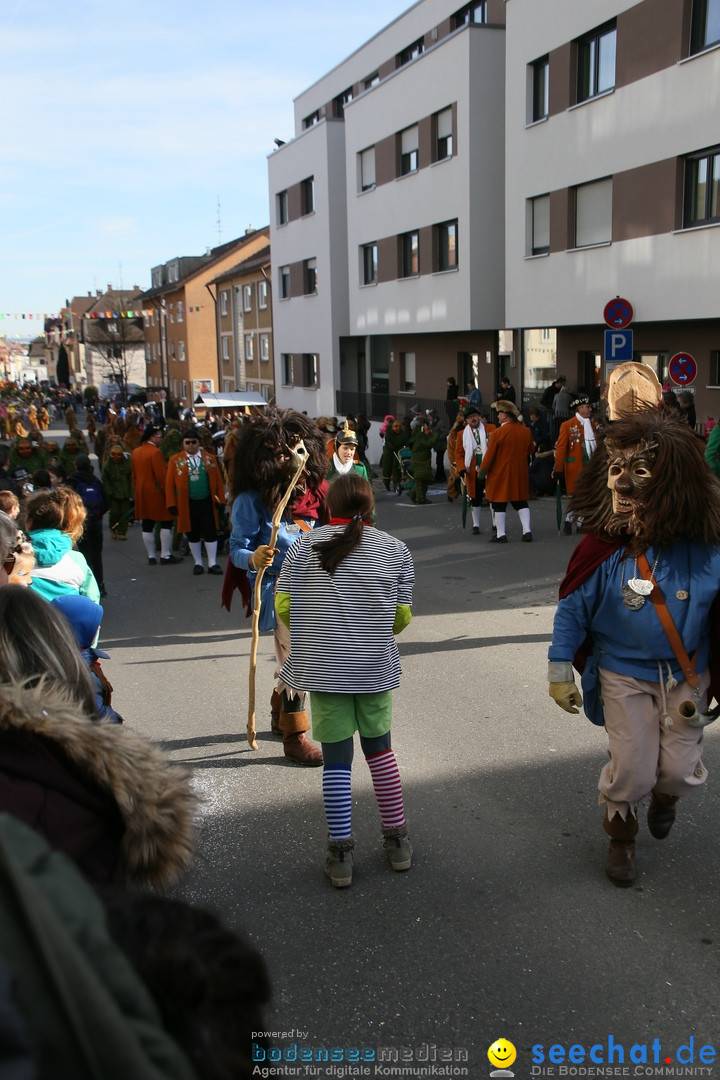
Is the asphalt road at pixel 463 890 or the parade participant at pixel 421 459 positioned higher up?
the parade participant at pixel 421 459

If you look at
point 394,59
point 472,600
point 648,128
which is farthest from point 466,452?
point 394,59

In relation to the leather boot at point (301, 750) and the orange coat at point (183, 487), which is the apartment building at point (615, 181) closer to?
the orange coat at point (183, 487)

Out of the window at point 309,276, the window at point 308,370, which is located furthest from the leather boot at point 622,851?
the window at point 308,370

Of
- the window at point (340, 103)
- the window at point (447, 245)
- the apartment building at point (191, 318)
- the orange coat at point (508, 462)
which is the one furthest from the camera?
the apartment building at point (191, 318)

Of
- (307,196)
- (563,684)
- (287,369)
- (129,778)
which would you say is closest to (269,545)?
(563,684)

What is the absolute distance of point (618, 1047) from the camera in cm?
278

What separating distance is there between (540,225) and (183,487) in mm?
12862

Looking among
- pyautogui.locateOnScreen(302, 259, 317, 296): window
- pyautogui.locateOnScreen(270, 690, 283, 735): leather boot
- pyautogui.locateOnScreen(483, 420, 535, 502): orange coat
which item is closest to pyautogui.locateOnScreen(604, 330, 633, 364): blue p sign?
pyautogui.locateOnScreen(483, 420, 535, 502): orange coat

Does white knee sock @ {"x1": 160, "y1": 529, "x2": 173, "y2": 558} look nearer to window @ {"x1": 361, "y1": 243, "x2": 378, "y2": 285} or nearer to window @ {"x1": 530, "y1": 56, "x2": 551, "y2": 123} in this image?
window @ {"x1": 530, "y1": 56, "x2": 551, "y2": 123}

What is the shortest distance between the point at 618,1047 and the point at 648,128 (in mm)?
17395

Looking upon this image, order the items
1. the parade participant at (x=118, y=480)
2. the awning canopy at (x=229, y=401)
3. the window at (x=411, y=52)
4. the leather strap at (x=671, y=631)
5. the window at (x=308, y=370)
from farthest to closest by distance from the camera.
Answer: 1. the window at (x=308, y=370)
2. the awning canopy at (x=229, y=401)
3. the window at (x=411, y=52)
4. the parade participant at (x=118, y=480)
5. the leather strap at (x=671, y=631)

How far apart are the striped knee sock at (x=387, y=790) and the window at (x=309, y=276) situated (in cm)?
3252

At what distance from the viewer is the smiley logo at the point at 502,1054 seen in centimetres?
275

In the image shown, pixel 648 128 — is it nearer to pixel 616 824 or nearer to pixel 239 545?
pixel 239 545
